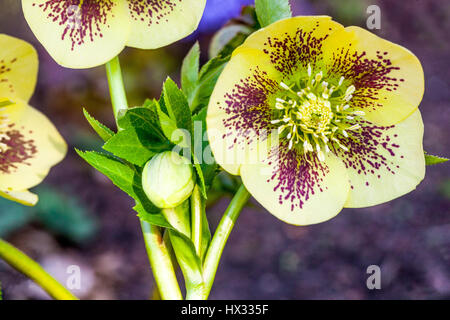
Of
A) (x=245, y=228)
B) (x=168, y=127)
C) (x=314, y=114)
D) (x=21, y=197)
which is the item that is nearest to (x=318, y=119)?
(x=314, y=114)

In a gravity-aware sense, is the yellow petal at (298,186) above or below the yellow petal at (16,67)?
below

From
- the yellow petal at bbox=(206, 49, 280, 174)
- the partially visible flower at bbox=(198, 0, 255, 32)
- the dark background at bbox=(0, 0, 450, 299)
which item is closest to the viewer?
the yellow petal at bbox=(206, 49, 280, 174)

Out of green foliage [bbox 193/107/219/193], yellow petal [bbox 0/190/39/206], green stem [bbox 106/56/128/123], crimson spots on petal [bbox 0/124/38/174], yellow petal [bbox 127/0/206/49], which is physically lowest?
yellow petal [bbox 0/190/39/206]

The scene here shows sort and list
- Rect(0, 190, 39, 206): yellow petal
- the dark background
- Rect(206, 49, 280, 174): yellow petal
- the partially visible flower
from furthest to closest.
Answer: the dark background < the partially visible flower < Rect(0, 190, 39, 206): yellow petal < Rect(206, 49, 280, 174): yellow petal

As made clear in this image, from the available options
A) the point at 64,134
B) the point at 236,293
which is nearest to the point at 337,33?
the point at 236,293

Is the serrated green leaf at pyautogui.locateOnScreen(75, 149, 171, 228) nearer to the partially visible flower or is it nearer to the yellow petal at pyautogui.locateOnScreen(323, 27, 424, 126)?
the yellow petal at pyautogui.locateOnScreen(323, 27, 424, 126)

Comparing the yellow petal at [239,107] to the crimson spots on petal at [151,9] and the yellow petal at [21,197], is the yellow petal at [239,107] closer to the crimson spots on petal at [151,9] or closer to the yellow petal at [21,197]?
the crimson spots on petal at [151,9]

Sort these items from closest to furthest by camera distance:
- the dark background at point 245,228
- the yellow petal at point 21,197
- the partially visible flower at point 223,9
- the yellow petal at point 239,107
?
→ the yellow petal at point 239,107
the yellow petal at point 21,197
the partially visible flower at point 223,9
the dark background at point 245,228

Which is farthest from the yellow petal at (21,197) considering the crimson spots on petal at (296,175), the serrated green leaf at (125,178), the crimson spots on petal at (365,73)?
the crimson spots on petal at (365,73)

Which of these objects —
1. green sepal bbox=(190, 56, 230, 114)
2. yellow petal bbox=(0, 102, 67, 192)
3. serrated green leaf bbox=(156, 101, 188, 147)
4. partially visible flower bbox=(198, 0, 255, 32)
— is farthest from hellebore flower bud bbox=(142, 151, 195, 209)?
partially visible flower bbox=(198, 0, 255, 32)
